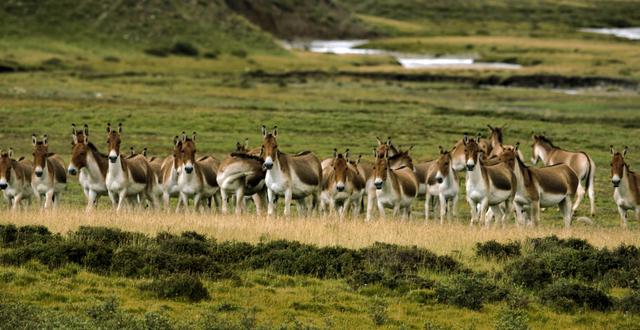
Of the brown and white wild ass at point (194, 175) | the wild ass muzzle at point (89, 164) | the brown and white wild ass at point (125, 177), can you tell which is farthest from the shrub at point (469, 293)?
the wild ass muzzle at point (89, 164)

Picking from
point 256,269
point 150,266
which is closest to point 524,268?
point 256,269

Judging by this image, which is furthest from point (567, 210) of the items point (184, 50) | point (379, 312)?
point (184, 50)

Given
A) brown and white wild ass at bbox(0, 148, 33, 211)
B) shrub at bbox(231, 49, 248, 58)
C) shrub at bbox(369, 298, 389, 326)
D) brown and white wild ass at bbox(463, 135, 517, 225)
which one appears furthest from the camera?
shrub at bbox(231, 49, 248, 58)

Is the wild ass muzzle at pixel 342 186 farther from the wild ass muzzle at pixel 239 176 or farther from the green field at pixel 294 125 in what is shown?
the wild ass muzzle at pixel 239 176

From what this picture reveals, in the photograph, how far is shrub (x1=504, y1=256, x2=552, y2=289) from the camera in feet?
64.0

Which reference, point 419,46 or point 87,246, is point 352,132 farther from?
point 419,46

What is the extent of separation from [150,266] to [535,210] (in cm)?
1240

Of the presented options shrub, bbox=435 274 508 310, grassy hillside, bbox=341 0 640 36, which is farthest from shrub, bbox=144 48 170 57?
shrub, bbox=435 274 508 310

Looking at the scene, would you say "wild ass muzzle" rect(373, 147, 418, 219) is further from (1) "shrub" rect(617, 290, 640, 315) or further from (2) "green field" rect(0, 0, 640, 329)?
(1) "shrub" rect(617, 290, 640, 315)

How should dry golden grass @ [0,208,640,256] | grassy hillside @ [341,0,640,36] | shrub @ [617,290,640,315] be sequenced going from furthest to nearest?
grassy hillside @ [341,0,640,36] → dry golden grass @ [0,208,640,256] → shrub @ [617,290,640,315]

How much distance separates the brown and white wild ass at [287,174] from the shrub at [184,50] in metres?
75.0

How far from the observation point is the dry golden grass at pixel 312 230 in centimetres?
2311

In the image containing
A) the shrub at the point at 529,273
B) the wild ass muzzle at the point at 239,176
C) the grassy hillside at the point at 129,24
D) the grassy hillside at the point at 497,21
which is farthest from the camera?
the grassy hillside at the point at 497,21

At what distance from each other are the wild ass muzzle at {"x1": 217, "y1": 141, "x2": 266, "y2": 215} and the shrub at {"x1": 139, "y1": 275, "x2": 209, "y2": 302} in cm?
1103
